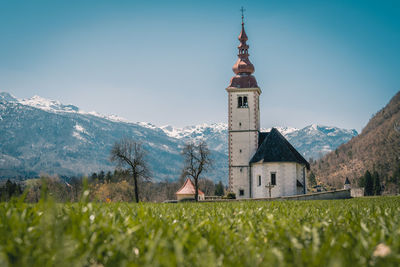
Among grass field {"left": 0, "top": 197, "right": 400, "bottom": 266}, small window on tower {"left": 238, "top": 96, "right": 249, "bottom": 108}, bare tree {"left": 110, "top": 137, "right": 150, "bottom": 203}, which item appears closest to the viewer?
grass field {"left": 0, "top": 197, "right": 400, "bottom": 266}

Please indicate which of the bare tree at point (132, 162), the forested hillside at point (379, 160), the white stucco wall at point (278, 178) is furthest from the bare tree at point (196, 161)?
the forested hillside at point (379, 160)

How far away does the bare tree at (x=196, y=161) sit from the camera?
58.0 meters

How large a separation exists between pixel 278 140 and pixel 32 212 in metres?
48.6

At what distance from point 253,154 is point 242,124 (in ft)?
13.9

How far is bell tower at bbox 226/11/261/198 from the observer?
50.4m

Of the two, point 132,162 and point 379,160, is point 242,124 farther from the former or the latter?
point 379,160

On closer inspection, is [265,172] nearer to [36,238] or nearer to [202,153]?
[202,153]

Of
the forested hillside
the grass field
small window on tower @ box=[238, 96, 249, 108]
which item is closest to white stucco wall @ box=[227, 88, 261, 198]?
small window on tower @ box=[238, 96, 249, 108]

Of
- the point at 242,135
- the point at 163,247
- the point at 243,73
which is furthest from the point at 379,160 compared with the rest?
the point at 163,247

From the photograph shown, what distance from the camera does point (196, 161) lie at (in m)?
59.3

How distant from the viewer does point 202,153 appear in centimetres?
5888

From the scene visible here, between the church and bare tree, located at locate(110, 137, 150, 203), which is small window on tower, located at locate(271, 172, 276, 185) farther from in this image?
bare tree, located at locate(110, 137, 150, 203)

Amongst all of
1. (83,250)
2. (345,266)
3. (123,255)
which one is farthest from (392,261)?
(83,250)

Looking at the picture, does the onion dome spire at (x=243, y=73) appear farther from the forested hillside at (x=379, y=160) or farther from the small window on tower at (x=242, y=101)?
the forested hillside at (x=379, y=160)
